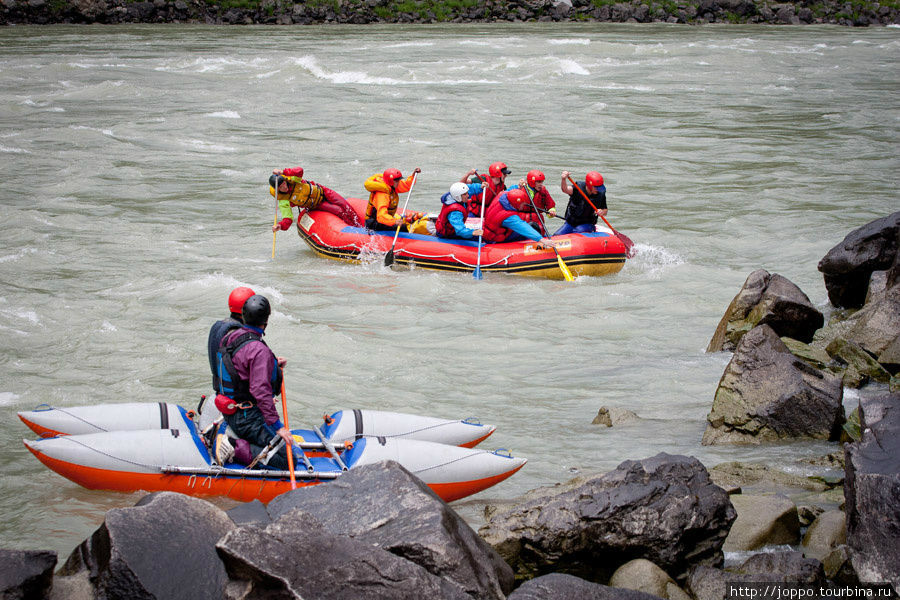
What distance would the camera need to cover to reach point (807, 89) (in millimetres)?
24578

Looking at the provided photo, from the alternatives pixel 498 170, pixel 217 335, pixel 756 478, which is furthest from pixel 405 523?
pixel 498 170

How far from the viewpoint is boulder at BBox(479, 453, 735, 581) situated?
4.32 meters

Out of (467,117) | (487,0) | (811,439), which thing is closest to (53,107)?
(467,117)

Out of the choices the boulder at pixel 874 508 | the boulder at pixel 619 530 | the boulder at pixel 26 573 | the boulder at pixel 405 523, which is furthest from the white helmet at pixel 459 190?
the boulder at pixel 26 573

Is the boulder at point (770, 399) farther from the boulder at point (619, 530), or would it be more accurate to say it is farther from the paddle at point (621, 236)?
the paddle at point (621, 236)

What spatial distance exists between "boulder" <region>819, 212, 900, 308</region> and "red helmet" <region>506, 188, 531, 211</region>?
3650 millimetres

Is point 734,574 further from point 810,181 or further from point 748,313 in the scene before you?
point 810,181

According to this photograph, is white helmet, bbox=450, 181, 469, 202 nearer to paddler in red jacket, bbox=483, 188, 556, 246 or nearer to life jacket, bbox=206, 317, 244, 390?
paddler in red jacket, bbox=483, 188, 556, 246

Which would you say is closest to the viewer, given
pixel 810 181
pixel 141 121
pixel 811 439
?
pixel 811 439

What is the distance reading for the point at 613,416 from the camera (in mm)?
6742

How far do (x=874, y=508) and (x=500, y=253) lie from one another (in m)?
7.30

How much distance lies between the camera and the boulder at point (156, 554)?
3670 mm

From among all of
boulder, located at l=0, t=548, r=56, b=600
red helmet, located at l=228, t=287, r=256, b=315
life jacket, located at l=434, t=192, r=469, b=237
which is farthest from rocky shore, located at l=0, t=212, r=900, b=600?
life jacket, located at l=434, t=192, r=469, b=237

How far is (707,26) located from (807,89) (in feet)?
66.4
